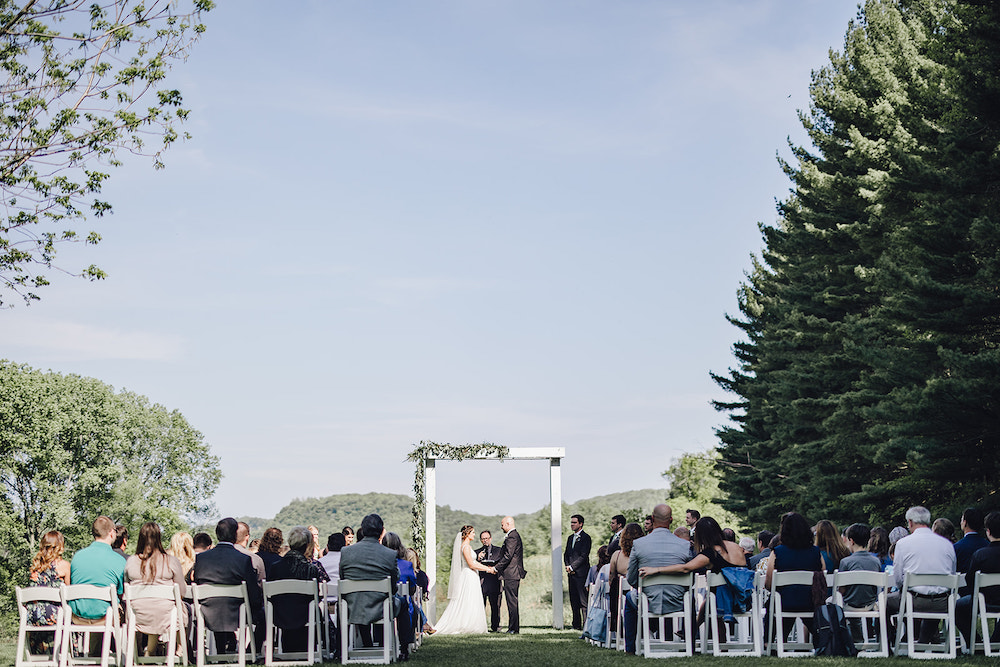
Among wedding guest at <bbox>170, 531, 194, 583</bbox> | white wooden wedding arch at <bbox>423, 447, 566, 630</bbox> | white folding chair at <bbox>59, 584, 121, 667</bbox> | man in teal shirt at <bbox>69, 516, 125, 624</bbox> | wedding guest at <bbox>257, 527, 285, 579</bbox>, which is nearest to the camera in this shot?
white folding chair at <bbox>59, 584, 121, 667</bbox>

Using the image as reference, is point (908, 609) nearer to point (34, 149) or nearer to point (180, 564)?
point (180, 564)

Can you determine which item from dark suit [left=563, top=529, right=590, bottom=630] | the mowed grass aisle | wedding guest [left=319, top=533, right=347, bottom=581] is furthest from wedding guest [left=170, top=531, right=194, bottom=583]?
dark suit [left=563, top=529, right=590, bottom=630]

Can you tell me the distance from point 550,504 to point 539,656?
8232mm

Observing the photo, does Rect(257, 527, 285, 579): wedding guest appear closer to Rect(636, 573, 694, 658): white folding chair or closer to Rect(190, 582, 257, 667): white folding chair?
Rect(190, 582, 257, 667): white folding chair

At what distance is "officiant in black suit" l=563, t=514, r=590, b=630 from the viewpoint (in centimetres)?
1792

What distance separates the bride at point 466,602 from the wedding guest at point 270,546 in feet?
21.9

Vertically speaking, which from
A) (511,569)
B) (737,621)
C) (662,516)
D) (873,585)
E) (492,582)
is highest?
(662,516)

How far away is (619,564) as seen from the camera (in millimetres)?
12750

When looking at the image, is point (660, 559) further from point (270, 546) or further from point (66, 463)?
point (66, 463)

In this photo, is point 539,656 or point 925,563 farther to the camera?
point 539,656

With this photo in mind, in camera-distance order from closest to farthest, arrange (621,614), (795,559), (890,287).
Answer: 1. (795,559)
2. (621,614)
3. (890,287)

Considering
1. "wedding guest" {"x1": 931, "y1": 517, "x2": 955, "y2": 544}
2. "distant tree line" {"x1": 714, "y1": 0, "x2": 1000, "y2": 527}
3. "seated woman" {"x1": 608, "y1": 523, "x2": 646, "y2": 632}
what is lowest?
"seated woman" {"x1": 608, "y1": 523, "x2": 646, "y2": 632}

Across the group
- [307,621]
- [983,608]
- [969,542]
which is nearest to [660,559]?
[983,608]

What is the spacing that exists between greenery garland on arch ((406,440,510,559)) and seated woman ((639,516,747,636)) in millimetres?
8881
